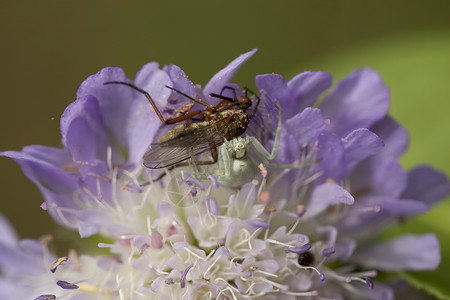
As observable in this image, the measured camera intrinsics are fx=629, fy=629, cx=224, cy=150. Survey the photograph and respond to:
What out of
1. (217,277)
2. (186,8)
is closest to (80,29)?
(186,8)

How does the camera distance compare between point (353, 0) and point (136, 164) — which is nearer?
point (136, 164)

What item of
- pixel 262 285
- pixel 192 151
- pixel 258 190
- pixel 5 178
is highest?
pixel 192 151

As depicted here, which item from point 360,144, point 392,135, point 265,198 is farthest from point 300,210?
point 392,135

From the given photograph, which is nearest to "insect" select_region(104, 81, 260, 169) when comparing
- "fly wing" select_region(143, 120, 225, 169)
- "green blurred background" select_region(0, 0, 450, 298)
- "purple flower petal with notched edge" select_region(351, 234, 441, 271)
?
"fly wing" select_region(143, 120, 225, 169)

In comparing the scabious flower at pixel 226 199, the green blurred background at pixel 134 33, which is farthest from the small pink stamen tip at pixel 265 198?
the green blurred background at pixel 134 33

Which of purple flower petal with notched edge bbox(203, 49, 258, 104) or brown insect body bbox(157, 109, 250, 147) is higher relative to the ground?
purple flower petal with notched edge bbox(203, 49, 258, 104)

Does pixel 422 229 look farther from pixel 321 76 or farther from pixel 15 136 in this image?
pixel 15 136

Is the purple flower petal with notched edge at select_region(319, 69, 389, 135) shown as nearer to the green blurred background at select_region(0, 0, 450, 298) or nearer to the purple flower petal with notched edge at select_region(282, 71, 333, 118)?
the purple flower petal with notched edge at select_region(282, 71, 333, 118)
